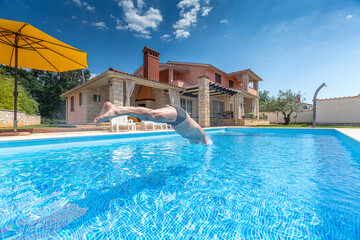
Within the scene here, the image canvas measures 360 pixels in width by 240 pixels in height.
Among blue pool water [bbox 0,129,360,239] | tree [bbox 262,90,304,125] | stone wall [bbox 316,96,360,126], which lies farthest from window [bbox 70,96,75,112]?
stone wall [bbox 316,96,360,126]

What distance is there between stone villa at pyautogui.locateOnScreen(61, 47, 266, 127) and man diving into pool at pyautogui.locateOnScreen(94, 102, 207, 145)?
251 inches

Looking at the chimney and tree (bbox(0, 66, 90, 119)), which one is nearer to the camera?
the chimney

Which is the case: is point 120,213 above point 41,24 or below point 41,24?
below

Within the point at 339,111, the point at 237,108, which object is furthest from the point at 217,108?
the point at 339,111

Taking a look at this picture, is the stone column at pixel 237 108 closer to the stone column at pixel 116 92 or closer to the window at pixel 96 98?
the stone column at pixel 116 92

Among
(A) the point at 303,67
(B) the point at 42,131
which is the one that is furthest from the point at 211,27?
(B) the point at 42,131

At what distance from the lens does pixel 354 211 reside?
1431 millimetres

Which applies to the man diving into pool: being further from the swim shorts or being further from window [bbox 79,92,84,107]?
window [bbox 79,92,84,107]

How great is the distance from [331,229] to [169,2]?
1350cm

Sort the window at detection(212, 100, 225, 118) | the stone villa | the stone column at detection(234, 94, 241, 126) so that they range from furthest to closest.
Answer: the window at detection(212, 100, 225, 118)
the stone column at detection(234, 94, 241, 126)
the stone villa

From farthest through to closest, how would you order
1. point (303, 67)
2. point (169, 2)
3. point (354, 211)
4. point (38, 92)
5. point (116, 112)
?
1. point (38, 92)
2. point (303, 67)
3. point (169, 2)
4. point (116, 112)
5. point (354, 211)

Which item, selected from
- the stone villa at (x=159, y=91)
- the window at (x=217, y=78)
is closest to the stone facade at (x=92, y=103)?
the stone villa at (x=159, y=91)

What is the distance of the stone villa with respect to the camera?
8.82m

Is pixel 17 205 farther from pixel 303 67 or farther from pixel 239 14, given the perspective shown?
pixel 303 67
